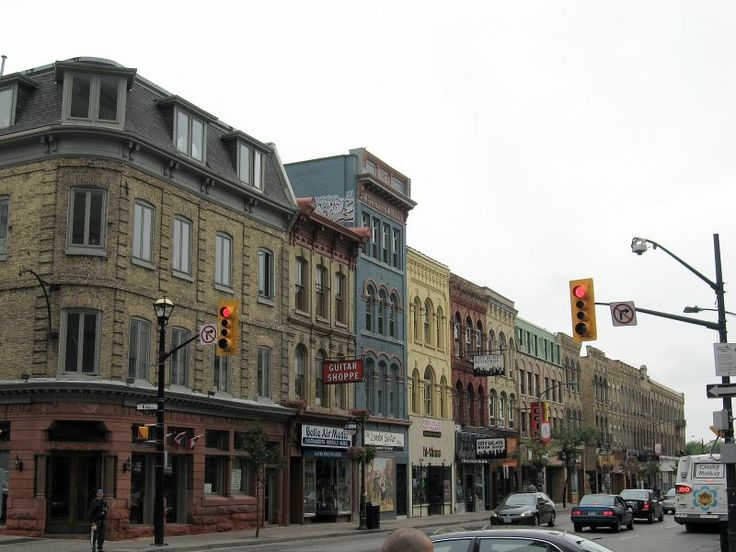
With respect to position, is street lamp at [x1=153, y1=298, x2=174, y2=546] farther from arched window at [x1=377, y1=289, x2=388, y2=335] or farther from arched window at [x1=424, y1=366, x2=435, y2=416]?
arched window at [x1=424, y1=366, x2=435, y2=416]

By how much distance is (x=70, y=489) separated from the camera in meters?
27.4

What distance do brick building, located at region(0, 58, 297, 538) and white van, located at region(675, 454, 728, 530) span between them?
16.0m

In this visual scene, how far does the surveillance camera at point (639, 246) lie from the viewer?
2259 cm

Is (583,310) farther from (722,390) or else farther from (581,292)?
(722,390)

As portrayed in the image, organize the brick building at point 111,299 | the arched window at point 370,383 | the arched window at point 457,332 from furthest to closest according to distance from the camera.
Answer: the arched window at point 457,332
the arched window at point 370,383
the brick building at point 111,299

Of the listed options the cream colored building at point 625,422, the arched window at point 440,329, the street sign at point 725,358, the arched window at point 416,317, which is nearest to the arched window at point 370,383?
the arched window at point 416,317

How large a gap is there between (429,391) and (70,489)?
2872 cm

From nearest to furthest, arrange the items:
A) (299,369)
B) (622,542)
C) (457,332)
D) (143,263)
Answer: (622,542), (143,263), (299,369), (457,332)

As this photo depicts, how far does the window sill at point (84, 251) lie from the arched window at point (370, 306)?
64.2 feet

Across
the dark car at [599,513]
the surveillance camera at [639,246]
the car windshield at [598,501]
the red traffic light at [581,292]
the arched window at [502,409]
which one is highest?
the surveillance camera at [639,246]

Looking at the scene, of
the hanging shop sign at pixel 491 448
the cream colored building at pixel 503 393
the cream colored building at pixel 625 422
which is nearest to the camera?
the hanging shop sign at pixel 491 448

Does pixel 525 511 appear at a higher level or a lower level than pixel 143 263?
lower

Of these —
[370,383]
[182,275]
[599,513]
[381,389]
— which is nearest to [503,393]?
[381,389]

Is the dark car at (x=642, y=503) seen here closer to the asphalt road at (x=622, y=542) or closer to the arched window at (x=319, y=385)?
the asphalt road at (x=622, y=542)
